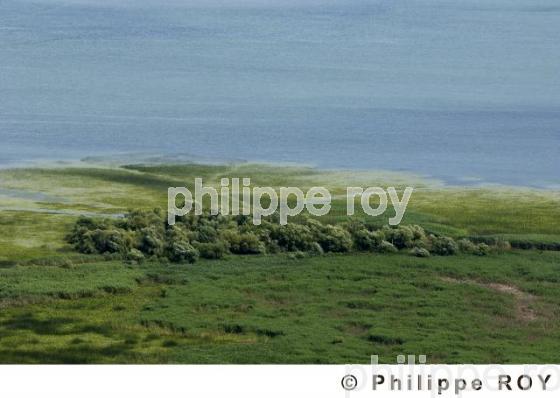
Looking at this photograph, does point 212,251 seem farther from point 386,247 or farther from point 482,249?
point 482,249

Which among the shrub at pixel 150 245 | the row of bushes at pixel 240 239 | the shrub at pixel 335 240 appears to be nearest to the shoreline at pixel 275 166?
the row of bushes at pixel 240 239

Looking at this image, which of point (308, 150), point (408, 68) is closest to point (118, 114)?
point (308, 150)

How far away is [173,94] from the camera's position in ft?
50.9

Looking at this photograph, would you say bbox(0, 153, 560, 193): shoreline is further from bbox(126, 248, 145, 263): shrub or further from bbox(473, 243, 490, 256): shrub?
bbox(126, 248, 145, 263): shrub

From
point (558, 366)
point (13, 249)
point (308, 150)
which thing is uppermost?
point (308, 150)

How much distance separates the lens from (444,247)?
1397cm

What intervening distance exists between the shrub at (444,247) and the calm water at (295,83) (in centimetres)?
99

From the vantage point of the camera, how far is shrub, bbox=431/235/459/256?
14.0 m

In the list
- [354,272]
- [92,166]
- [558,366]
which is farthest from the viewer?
[92,166]

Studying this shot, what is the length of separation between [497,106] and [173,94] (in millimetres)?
3511

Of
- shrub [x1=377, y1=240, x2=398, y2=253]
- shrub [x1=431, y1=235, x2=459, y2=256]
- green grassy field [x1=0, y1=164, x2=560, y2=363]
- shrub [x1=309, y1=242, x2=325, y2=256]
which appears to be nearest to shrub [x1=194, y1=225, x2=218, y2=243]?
green grassy field [x1=0, y1=164, x2=560, y2=363]

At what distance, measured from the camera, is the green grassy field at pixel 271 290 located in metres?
12.5

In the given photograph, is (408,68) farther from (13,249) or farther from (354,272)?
(13,249)

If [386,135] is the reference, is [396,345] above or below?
below
